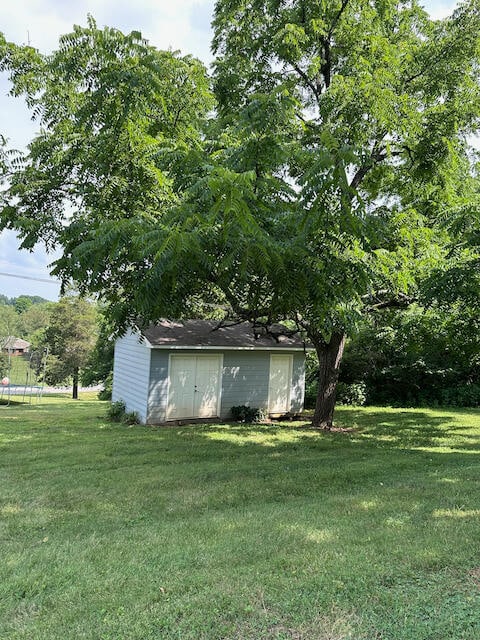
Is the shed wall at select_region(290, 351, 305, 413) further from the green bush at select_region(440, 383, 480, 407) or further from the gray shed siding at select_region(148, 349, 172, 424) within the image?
the green bush at select_region(440, 383, 480, 407)

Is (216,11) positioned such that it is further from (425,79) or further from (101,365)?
(101,365)

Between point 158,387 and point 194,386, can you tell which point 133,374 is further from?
point 194,386

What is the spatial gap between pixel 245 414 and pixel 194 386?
5.62 ft

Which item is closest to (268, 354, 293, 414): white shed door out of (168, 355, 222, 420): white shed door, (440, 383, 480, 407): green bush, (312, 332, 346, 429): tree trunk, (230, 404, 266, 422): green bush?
(230, 404, 266, 422): green bush

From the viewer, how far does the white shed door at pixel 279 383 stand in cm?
1362

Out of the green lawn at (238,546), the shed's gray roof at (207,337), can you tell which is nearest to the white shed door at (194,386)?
the shed's gray roof at (207,337)

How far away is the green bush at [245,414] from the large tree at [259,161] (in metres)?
2.25

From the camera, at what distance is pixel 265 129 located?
14.0ft

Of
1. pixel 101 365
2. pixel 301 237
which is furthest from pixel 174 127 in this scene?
pixel 101 365

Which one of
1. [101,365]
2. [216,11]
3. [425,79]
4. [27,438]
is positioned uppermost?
[216,11]

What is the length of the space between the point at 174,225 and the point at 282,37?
655 centimetres

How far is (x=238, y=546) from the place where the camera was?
3.57 m

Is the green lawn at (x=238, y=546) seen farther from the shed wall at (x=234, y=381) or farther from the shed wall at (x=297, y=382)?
the shed wall at (x=297, y=382)

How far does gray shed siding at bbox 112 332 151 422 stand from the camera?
38.9 feet
